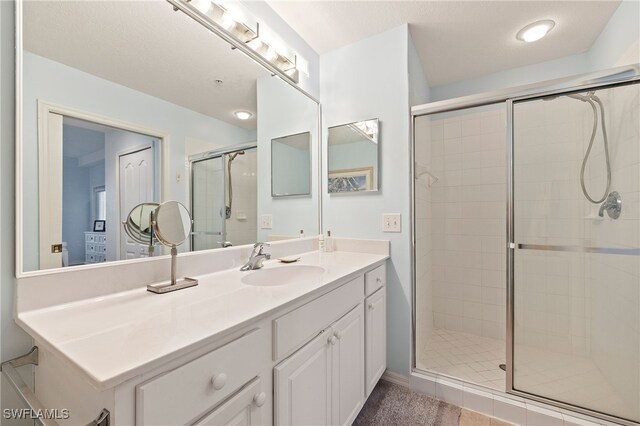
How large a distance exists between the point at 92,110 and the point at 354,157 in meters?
1.45

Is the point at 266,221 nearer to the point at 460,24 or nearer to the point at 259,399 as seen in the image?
the point at 259,399

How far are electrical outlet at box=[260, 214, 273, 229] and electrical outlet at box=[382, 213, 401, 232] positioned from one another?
75 cm

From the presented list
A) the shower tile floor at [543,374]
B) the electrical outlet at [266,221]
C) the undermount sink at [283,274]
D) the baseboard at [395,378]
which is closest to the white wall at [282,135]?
the electrical outlet at [266,221]

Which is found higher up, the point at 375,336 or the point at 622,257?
the point at 622,257

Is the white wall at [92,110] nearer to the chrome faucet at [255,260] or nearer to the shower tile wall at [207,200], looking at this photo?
the shower tile wall at [207,200]

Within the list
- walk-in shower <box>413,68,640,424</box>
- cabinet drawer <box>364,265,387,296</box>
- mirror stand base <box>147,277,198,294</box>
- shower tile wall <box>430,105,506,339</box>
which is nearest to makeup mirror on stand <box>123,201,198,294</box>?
mirror stand base <box>147,277,198,294</box>

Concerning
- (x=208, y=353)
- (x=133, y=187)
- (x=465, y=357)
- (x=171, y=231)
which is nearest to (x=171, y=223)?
(x=171, y=231)

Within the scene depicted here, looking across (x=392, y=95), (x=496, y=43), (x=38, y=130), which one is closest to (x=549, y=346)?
(x=392, y=95)

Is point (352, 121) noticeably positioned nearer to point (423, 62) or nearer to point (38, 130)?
point (423, 62)

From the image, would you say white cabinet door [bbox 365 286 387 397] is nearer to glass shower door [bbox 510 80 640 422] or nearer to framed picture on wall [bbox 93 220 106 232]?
glass shower door [bbox 510 80 640 422]

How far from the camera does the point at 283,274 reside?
4.88 ft

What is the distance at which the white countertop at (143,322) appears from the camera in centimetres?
53

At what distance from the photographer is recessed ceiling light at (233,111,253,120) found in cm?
147

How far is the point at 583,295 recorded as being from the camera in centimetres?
172
